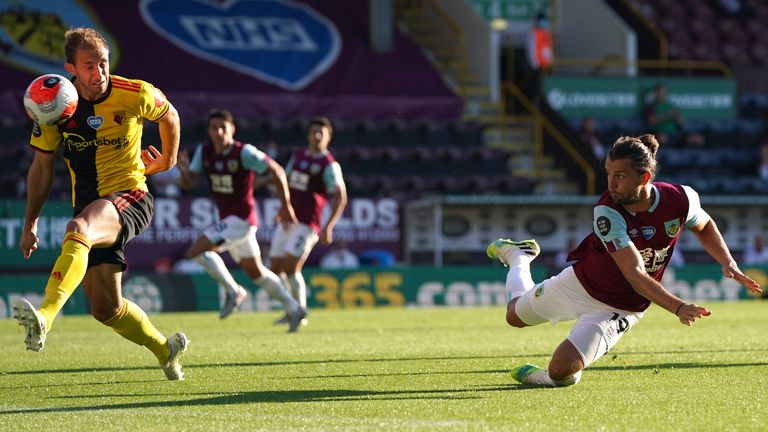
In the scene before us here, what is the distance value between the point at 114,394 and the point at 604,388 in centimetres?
286

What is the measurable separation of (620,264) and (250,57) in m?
20.6

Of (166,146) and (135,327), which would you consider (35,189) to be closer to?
(166,146)

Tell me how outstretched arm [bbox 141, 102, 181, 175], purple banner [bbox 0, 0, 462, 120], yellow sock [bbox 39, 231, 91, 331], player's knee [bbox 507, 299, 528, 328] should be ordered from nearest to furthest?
1. yellow sock [bbox 39, 231, 91, 331]
2. outstretched arm [bbox 141, 102, 181, 175]
3. player's knee [bbox 507, 299, 528, 328]
4. purple banner [bbox 0, 0, 462, 120]

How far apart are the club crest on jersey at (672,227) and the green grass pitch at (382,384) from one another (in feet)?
2.98

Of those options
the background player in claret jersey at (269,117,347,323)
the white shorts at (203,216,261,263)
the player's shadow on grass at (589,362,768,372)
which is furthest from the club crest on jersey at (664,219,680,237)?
the background player in claret jersey at (269,117,347,323)

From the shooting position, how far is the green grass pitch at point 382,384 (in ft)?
20.0

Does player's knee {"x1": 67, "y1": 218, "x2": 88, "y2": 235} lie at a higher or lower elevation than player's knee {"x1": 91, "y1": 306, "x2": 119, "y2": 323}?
higher

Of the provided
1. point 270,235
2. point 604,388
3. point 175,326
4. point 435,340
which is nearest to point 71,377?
point 604,388

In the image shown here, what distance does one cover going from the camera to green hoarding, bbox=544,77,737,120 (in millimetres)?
27375

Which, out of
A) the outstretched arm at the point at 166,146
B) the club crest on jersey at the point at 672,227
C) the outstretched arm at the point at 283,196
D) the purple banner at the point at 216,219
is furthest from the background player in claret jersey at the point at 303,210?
the club crest on jersey at the point at 672,227

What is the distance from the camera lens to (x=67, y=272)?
680cm

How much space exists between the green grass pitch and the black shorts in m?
0.79

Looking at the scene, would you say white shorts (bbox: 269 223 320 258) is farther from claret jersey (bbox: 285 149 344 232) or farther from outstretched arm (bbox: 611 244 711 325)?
outstretched arm (bbox: 611 244 711 325)

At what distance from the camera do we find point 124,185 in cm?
760
